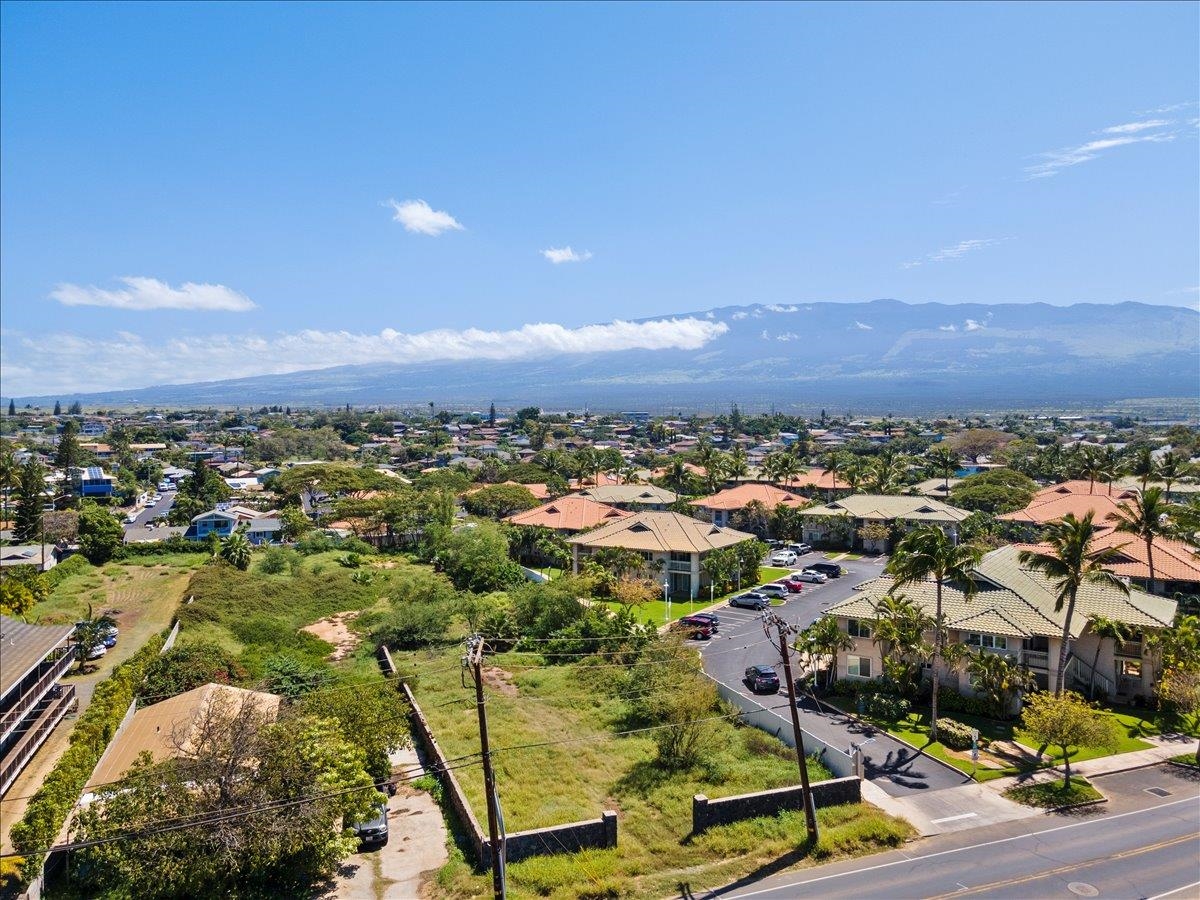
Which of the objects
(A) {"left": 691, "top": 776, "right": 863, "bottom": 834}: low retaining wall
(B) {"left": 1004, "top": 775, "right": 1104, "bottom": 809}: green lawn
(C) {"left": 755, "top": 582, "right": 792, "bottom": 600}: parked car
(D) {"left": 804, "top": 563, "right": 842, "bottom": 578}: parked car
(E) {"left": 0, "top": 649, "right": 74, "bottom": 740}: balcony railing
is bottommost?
(D) {"left": 804, "top": 563, "right": 842, "bottom": 578}: parked car

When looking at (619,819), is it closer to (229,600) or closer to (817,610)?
(817,610)

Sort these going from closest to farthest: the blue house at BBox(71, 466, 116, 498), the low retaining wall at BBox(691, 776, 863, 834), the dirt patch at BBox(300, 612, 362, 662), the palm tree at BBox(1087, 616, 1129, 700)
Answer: the low retaining wall at BBox(691, 776, 863, 834) < the palm tree at BBox(1087, 616, 1129, 700) < the dirt patch at BBox(300, 612, 362, 662) < the blue house at BBox(71, 466, 116, 498)

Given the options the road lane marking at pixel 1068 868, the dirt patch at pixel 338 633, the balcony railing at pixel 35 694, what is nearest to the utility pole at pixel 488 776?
the road lane marking at pixel 1068 868

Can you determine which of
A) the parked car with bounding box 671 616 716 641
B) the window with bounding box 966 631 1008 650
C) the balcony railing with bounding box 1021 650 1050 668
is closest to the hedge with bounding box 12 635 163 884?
the parked car with bounding box 671 616 716 641

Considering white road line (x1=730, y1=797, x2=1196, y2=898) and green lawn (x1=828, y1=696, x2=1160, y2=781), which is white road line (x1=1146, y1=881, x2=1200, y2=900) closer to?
white road line (x1=730, y1=797, x2=1196, y2=898)

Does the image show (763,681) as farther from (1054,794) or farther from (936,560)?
(1054,794)

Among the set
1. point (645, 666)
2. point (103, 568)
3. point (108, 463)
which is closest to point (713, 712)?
point (645, 666)
